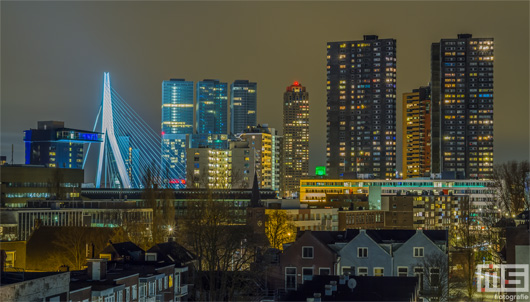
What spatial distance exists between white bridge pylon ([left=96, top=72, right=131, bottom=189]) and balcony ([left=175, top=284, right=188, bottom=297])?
82.7 metres

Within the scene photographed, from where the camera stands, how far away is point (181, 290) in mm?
48844

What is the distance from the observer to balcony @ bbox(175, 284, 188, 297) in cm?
4793

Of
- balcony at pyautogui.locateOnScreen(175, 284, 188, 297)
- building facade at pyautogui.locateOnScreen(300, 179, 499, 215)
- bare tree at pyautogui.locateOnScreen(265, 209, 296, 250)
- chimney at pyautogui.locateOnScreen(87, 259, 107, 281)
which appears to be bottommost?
balcony at pyautogui.locateOnScreen(175, 284, 188, 297)

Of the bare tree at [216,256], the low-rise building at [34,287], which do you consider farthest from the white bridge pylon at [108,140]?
the low-rise building at [34,287]

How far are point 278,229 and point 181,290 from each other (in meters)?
33.8

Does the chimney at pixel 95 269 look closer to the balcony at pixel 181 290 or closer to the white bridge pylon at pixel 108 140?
the balcony at pixel 181 290

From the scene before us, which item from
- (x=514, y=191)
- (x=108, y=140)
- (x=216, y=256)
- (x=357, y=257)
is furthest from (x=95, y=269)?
(x=108, y=140)

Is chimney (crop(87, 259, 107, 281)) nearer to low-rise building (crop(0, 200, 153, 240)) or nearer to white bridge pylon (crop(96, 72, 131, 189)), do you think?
low-rise building (crop(0, 200, 153, 240))

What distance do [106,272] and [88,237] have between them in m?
23.4

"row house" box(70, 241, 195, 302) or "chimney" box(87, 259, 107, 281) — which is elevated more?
"chimney" box(87, 259, 107, 281)

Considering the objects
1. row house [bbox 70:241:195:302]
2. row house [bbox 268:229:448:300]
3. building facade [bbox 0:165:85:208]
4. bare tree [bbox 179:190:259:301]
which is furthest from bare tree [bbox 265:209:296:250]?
building facade [bbox 0:165:85:208]

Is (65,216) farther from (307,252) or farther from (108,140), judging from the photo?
(307,252)

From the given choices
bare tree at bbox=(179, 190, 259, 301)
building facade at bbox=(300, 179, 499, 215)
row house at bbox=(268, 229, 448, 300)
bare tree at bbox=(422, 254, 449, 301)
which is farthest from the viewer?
building facade at bbox=(300, 179, 499, 215)

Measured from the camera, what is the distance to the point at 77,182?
146m
